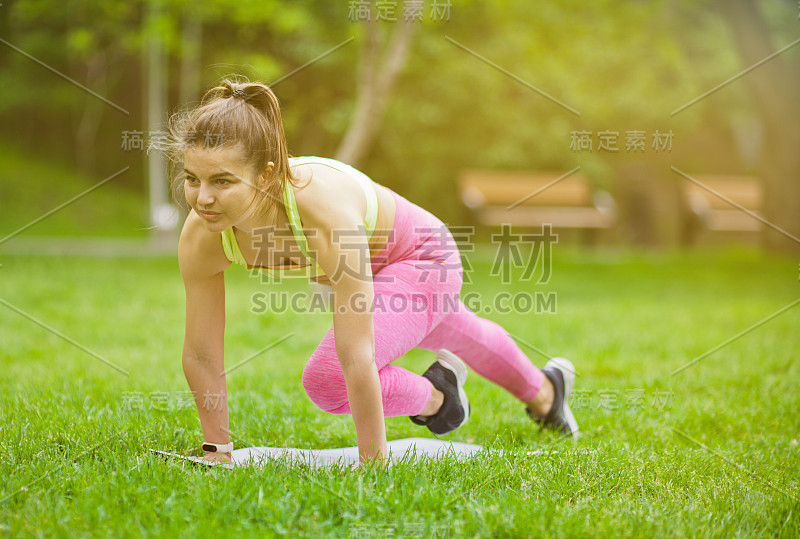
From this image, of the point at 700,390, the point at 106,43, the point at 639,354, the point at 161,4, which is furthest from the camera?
the point at 106,43

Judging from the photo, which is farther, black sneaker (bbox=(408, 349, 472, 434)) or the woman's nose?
black sneaker (bbox=(408, 349, 472, 434))

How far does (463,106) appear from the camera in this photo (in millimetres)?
15219

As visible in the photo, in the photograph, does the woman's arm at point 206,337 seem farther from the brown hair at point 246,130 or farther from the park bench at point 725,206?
the park bench at point 725,206

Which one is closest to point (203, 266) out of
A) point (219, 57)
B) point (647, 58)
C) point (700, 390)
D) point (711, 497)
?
point (711, 497)

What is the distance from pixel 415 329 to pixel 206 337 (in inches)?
25.4

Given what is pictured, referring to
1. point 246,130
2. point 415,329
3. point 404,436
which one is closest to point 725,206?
point 404,436

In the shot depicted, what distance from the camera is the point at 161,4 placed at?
9398mm

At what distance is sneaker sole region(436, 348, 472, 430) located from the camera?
248 cm

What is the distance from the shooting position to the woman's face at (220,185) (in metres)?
1.92

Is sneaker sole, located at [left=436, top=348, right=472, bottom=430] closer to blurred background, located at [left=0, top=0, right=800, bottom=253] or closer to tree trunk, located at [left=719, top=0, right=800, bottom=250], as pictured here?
blurred background, located at [left=0, top=0, right=800, bottom=253]

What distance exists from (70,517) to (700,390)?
2.97 m

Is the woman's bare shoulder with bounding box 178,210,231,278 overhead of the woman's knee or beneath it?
overhead

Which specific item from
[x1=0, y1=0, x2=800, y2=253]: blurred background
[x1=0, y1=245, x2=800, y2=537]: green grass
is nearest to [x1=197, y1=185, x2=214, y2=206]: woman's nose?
[x1=0, y1=245, x2=800, y2=537]: green grass

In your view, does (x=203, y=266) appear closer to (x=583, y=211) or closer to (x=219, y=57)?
(x=583, y=211)
